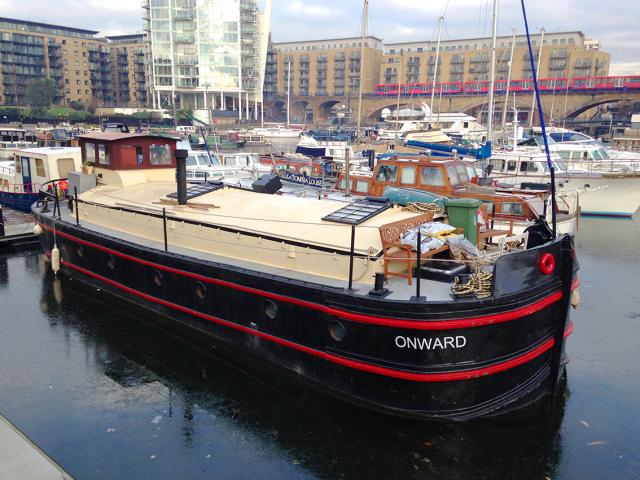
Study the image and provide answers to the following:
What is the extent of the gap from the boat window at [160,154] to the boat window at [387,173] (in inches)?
285

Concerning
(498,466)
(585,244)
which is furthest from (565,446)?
(585,244)

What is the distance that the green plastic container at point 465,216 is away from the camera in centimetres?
1026

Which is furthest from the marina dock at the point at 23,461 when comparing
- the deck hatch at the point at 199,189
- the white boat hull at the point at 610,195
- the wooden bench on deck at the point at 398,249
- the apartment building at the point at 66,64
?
the apartment building at the point at 66,64

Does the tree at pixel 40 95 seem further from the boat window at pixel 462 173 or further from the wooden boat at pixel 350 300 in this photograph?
the wooden boat at pixel 350 300

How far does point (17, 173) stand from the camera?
27.3 meters

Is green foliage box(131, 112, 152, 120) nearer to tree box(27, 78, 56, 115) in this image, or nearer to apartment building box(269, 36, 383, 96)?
tree box(27, 78, 56, 115)

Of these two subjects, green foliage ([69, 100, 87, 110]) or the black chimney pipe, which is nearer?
the black chimney pipe

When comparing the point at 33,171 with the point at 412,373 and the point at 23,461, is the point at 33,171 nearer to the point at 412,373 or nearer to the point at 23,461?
the point at 23,461

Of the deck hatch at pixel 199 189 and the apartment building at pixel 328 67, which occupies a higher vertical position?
the apartment building at pixel 328 67

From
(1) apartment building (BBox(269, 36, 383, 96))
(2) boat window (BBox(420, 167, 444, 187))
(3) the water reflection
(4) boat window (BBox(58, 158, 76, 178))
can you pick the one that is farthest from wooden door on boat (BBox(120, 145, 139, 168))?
(1) apartment building (BBox(269, 36, 383, 96))

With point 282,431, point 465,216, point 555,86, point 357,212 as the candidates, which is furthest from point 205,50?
point 282,431

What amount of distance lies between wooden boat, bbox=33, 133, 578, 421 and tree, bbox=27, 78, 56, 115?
3673 inches

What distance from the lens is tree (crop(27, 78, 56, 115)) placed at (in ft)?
303

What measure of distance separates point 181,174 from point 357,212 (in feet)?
→ 15.7
